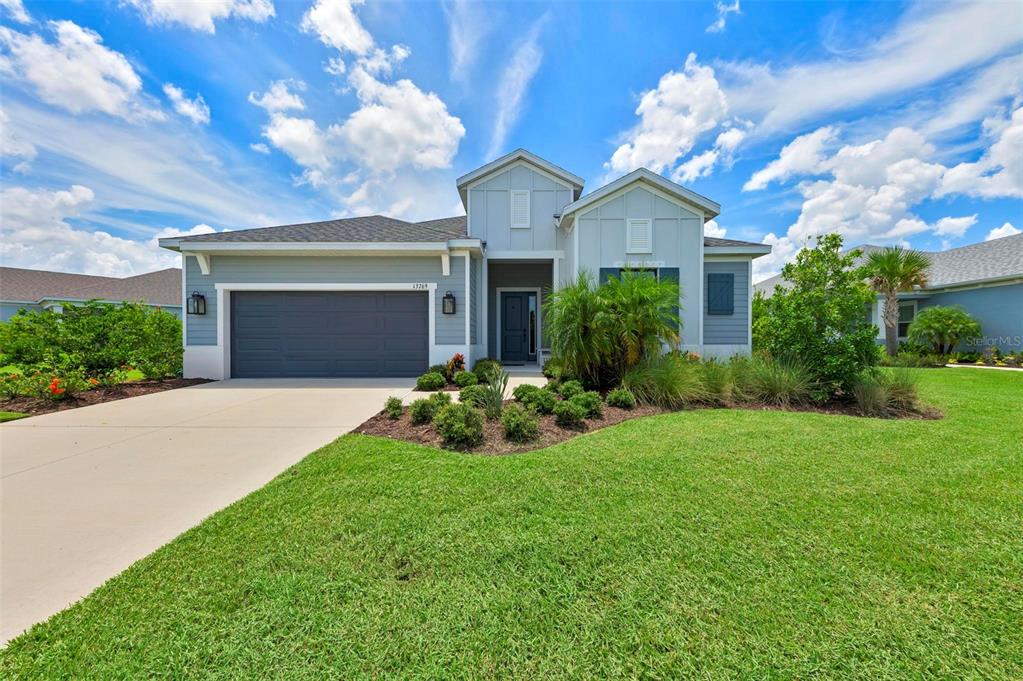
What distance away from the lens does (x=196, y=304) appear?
965cm

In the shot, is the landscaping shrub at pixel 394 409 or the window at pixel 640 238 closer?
the landscaping shrub at pixel 394 409

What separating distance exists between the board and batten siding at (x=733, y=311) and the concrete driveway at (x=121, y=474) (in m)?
9.15

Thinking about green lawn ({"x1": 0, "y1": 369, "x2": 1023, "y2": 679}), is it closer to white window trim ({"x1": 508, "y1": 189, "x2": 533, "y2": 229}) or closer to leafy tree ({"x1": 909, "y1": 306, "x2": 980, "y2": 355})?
white window trim ({"x1": 508, "y1": 189, "x2": 533, "y2": 229})

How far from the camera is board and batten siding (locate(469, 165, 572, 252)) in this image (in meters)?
11.6

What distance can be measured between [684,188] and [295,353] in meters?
11.1

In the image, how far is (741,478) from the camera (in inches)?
132

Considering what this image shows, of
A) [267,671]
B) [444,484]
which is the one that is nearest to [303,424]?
[444,484]

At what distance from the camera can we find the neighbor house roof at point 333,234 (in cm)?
962

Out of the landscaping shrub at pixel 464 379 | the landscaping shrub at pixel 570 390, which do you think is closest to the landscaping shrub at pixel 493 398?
the landscaping shrub at pixel 570 390

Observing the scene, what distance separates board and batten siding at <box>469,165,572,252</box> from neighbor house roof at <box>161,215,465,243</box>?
1.56m

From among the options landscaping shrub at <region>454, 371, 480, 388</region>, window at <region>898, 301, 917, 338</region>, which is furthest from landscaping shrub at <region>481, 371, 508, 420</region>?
window at <region>898, 301, 917, 338</region>

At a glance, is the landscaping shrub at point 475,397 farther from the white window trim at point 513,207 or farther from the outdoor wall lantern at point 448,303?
the white window trim at point 513,207

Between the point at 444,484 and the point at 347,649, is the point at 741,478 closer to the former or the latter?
the point at 444,484

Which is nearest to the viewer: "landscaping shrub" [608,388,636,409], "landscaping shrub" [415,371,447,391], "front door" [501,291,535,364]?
"landscaping shrub" [608,388,636,409]
